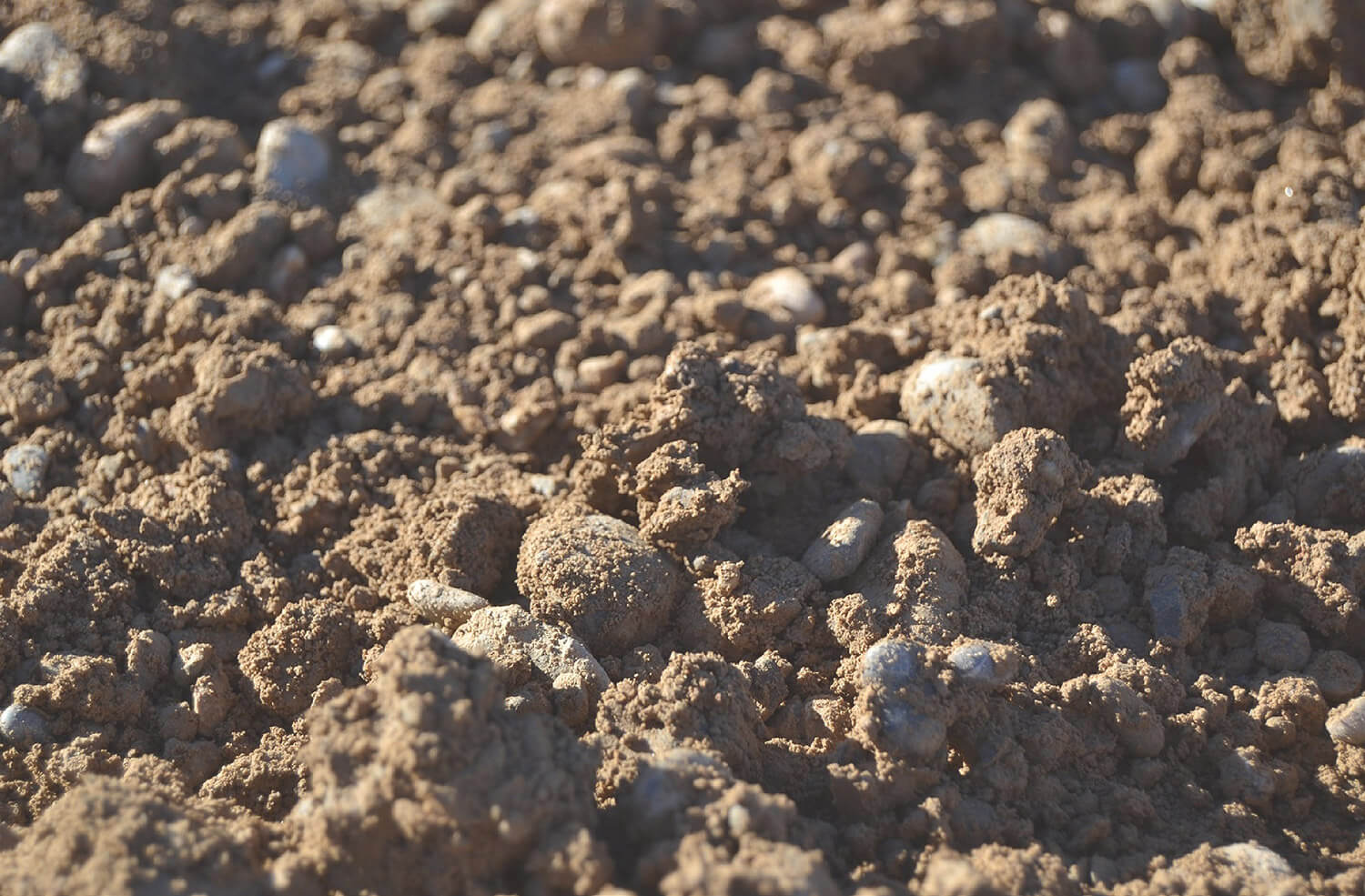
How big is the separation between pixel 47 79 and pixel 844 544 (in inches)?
128

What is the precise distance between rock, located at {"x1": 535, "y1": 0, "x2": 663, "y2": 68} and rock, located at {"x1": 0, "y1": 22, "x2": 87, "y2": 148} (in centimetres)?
168

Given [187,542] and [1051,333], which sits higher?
[1051,333]

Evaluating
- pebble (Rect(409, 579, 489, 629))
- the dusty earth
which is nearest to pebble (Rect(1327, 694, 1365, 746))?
the dusty earth

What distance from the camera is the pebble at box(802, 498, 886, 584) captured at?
3039 mm

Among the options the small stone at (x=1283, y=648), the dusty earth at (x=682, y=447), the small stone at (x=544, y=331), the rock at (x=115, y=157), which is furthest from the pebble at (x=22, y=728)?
the small stone at (x=1283, y=648)

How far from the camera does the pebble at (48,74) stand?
167 inches

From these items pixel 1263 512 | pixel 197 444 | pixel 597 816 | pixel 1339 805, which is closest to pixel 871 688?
pixel 597 816

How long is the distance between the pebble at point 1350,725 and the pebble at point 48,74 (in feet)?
13.9

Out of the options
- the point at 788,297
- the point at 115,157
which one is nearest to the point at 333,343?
the point at 115,157

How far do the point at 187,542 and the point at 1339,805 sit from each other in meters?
2.83

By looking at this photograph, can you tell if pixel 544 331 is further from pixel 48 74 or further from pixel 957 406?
pixel 48 74

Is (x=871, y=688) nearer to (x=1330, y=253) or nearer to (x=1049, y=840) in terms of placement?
(x=1049, y=840)

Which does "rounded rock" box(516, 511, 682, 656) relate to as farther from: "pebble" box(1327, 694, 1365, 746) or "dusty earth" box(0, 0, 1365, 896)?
"pebble" box(1327, 694, 1365, 746)

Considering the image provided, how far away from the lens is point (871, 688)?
2.63 m
